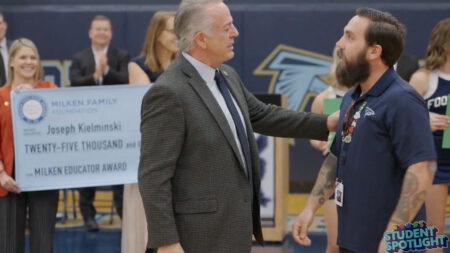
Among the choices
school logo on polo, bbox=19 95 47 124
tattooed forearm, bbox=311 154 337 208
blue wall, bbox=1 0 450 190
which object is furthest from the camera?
blue wall, bbox=1 0 450 190

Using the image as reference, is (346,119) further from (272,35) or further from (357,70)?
(272,35)

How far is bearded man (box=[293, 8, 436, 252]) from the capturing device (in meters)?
3.15

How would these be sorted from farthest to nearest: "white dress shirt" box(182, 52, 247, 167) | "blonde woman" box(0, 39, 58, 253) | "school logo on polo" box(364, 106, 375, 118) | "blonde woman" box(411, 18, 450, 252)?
"blonde woman" box(0, 39, 58, 253) < "blonde woman" box(411, 18, 450, 252) < "white dress shirt" box(182, 52, 247, 167) < "school logo on polo" box(364, 106, 375, 118)

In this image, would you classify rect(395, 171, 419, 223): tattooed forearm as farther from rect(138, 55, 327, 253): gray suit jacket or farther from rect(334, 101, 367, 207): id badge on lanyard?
rect(138, 55, 327, 253): gray suit jacket

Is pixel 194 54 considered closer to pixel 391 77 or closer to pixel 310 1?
pixel 391 77

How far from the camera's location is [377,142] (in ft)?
10.7

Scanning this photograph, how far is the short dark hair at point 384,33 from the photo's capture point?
3334 millimetres

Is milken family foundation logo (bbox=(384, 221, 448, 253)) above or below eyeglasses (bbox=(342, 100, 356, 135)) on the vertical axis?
below

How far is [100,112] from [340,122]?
2.98 m

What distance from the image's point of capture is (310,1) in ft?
33.7

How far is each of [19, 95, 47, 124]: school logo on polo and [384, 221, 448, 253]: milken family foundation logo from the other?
3.40 meters

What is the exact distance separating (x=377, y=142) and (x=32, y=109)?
11.1ft

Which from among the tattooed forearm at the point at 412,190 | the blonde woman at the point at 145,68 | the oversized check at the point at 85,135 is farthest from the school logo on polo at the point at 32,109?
the tattooed forearm at the point at 412,190

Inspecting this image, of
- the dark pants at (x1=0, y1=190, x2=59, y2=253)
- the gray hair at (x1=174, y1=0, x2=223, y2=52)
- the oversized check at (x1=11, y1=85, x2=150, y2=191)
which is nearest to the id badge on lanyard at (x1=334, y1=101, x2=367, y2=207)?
the gray hair at (x1=174, y1=0, x2=223, y2=52)
